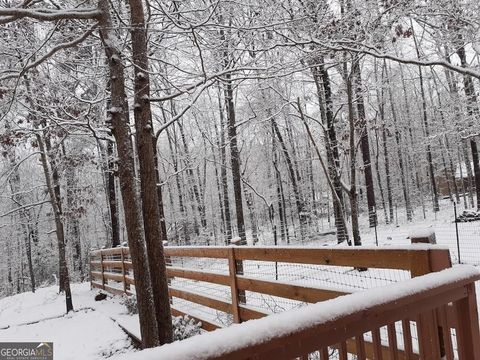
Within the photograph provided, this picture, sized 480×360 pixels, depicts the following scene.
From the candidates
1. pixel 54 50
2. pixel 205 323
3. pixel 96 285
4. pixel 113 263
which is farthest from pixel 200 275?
pixel 96 285

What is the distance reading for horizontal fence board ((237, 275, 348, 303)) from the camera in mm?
3406

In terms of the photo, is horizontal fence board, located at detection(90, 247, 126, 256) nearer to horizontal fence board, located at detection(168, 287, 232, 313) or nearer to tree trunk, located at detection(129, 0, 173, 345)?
horizontal fence board, located at detection(168, 287, 232, 313)

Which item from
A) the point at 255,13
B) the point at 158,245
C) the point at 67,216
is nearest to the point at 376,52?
the point at 255,13

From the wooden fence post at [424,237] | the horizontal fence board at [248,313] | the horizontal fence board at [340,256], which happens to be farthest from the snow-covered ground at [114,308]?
the wooden fence post at [424,237]

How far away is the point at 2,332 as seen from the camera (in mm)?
9414

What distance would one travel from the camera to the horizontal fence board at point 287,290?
11.2 ft

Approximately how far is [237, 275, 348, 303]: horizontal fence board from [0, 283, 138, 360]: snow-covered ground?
108 inches

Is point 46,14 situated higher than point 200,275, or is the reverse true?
point 46,14

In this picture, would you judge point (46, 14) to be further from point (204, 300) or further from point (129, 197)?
point (204, 300)

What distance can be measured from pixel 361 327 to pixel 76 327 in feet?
28.2

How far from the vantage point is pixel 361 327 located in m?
1.48

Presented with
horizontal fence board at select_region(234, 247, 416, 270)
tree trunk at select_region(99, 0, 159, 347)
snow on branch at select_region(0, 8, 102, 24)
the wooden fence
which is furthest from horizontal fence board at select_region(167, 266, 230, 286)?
snow on branch at select_region(0, 8, 102, 24)

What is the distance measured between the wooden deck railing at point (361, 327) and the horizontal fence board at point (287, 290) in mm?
1299

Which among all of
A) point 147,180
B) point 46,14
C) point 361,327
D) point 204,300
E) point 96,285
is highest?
point 46,14
